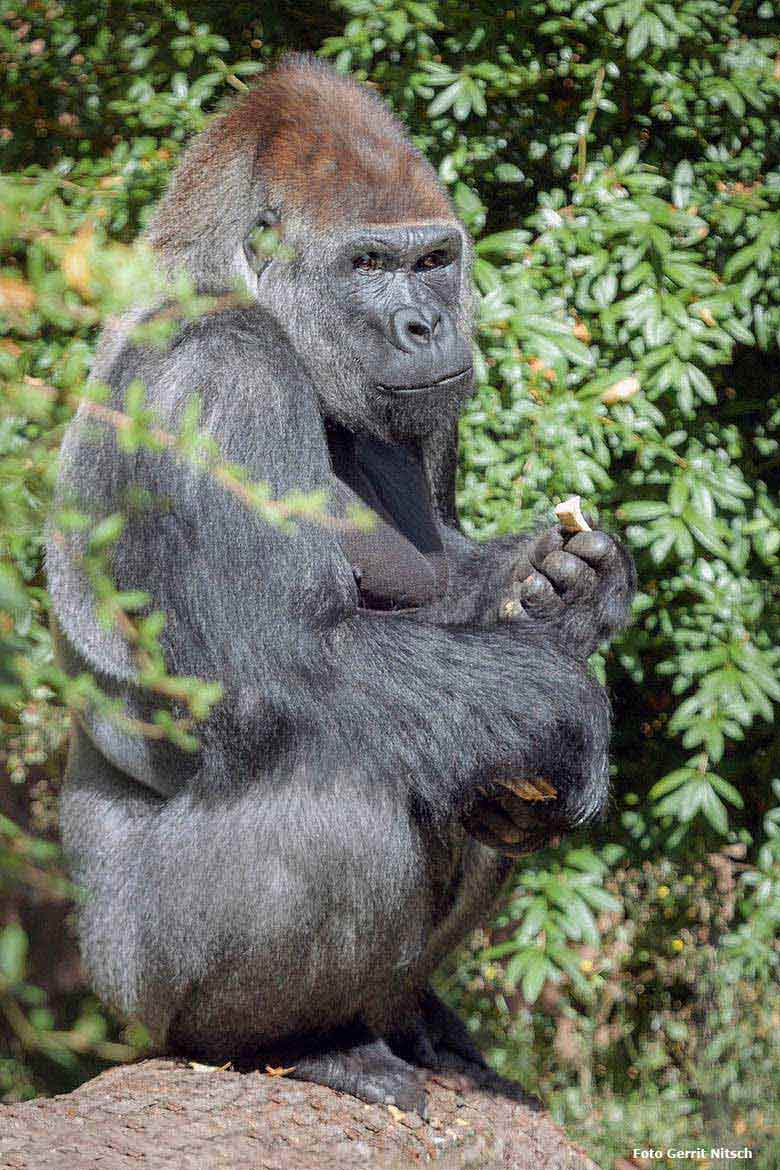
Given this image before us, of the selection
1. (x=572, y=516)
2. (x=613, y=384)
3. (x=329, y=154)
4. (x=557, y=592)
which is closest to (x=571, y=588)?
(x=557, y=592)

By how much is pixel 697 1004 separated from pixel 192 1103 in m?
2.81

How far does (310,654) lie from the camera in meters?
2.57

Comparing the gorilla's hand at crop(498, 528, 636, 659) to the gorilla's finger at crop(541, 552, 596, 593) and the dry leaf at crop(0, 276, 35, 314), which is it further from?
the dry leaf at crop(0, 276, 35, 314)

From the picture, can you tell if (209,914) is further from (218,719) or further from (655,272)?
(655,272)

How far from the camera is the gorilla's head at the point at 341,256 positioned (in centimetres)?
282

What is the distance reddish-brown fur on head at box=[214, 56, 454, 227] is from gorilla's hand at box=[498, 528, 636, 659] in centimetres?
79

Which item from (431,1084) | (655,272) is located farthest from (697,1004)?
(655,272)

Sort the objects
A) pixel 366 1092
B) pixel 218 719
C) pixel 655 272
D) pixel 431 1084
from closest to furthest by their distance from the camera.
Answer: pixel 218 719, pixel 366 1092, pixel 431 1084, pixel 655 272

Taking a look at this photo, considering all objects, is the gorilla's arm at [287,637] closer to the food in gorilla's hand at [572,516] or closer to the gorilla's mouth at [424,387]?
the gorilla's mouth at [424,387]

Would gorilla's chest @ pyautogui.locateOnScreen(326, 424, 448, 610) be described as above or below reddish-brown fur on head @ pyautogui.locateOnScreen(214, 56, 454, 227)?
below

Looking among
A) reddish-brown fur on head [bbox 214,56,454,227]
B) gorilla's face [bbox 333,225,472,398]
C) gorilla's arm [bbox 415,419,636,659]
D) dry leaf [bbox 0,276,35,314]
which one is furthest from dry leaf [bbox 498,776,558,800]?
dry leaf [bbox 0,276,35,314]

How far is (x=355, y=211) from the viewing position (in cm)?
288

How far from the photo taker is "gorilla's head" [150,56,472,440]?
282 cm

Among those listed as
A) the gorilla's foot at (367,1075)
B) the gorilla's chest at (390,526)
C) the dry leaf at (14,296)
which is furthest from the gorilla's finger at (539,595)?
Result: the dry leaf at (14,296)
